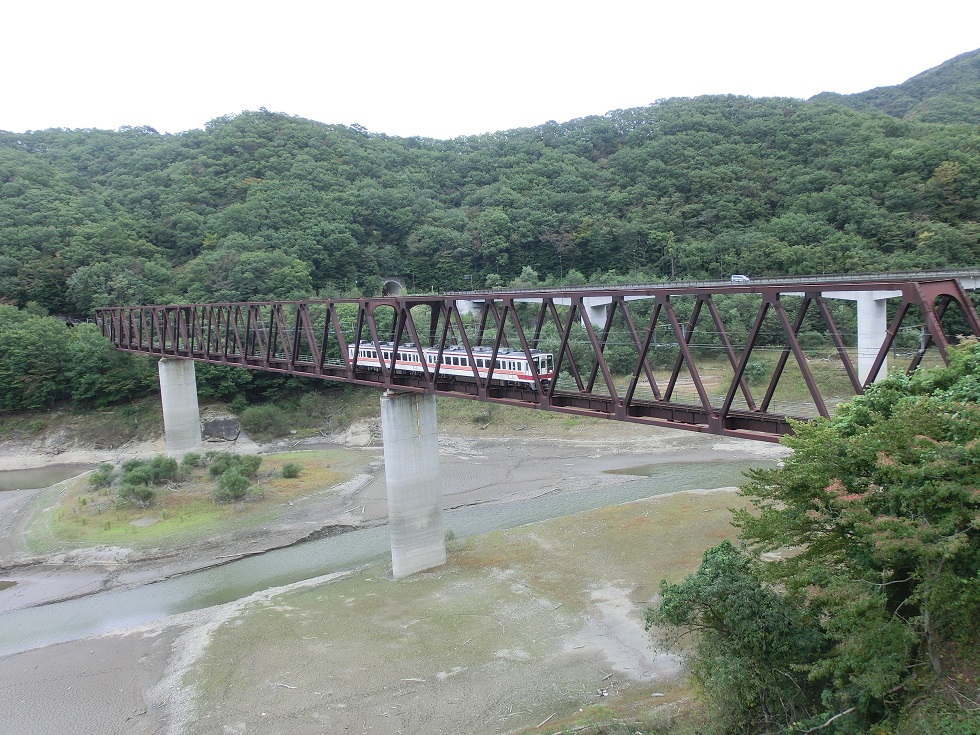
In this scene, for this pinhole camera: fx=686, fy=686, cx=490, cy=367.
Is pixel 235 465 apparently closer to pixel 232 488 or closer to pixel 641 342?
pixel 232 488

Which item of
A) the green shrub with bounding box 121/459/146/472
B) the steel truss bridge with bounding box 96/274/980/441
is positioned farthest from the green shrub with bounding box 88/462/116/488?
the steel truss bridge with bounding box 96/274/980/441

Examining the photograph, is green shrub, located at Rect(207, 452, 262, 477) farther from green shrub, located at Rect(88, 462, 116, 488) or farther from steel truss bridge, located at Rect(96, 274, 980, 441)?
steel truss bridge, located at Rect(96, 274, 980, 441)

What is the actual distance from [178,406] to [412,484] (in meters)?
31.3

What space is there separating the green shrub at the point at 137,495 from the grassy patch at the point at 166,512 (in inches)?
9.7

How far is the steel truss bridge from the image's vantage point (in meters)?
16.4

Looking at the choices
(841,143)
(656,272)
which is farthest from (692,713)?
(841,143)

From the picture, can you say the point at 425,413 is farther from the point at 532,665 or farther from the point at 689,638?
the point at 689,638

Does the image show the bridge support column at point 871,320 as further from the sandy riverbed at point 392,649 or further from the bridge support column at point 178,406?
the bridge support column at point 178,406

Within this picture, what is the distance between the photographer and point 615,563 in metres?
26.8

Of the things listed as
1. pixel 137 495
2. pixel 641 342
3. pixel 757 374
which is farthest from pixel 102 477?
pixel 757 374

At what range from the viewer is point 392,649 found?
2173cm

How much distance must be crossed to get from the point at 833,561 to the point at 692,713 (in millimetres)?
5485

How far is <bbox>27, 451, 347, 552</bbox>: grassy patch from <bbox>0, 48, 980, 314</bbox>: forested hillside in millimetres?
33147

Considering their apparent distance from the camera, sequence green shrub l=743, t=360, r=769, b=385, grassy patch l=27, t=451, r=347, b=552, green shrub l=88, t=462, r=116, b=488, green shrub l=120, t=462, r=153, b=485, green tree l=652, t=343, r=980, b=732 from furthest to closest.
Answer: green shrub l=743, t=360, r=769, b=385 → green shrub l=88, t=462, r=116, b=488 → green shrub l=120, t=462, r=153, b=485 → grassy patch l=27, t=451, r=347, b=552 → green tree l=652, t=343, r=980, b=732
